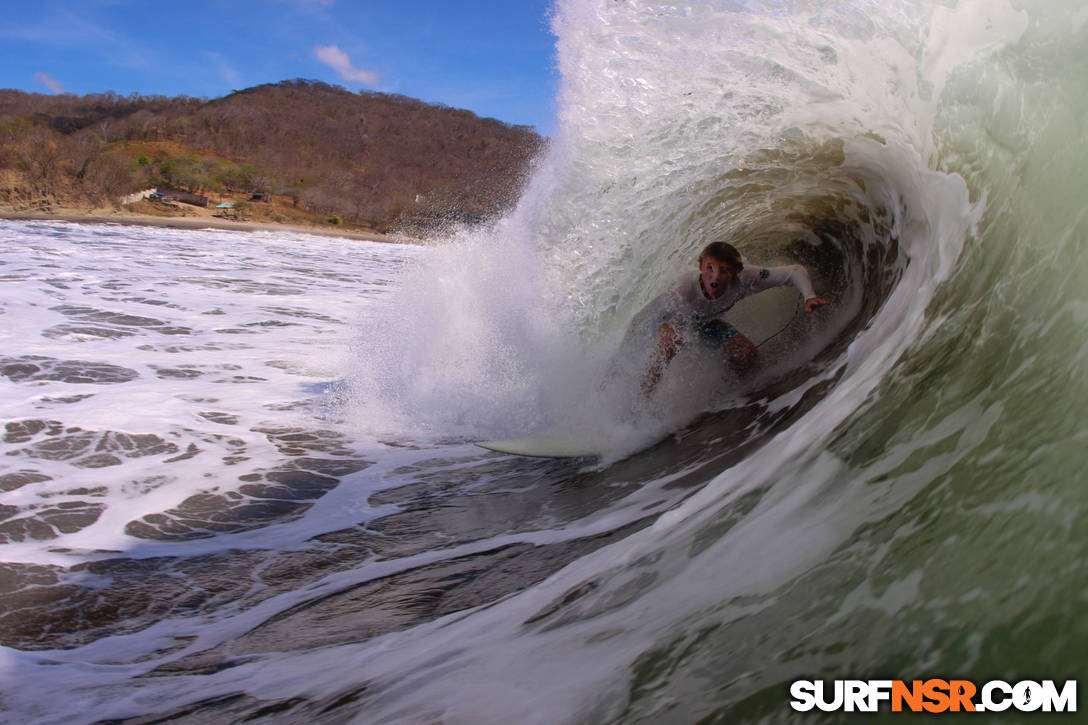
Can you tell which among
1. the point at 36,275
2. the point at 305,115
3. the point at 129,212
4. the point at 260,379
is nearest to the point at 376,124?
the point at 305,115

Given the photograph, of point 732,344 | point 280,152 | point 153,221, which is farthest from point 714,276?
point 280,152

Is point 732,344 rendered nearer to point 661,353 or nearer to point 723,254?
point 661,353

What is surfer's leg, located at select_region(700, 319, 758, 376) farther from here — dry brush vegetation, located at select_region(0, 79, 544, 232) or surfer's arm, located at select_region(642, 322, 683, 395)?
dry brush vegetation, located at select_region(0, 79, 544, 232)

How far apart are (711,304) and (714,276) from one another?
218 millimetres

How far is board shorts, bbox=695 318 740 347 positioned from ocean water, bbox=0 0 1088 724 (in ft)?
0.64

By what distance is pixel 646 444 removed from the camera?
4516mm

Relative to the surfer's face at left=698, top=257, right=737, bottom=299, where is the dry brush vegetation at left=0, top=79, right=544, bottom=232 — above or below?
above

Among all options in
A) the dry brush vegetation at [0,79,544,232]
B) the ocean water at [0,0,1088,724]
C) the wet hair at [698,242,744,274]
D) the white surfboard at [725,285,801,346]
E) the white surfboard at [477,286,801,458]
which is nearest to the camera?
the ocean water at [0,0,1088,724]

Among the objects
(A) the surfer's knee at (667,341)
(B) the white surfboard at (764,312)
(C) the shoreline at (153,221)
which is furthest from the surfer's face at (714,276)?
(C) the shoreline at (153,221)

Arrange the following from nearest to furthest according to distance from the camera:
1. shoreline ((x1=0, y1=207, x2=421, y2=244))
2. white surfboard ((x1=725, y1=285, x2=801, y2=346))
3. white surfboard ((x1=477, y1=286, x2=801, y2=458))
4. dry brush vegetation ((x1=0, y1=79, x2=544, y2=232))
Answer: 1. white surfboard ((x1=477, y1=286, x2=801, y2=458))
2. white surfboard ((x1=725, y1=285, x2=801, y2=346))
3. shoreline ((x1=0, y1=207, x2=421, y2=244))
4. dry brush vegetation ((x1=0, y1=79, x2=544, y2=232))

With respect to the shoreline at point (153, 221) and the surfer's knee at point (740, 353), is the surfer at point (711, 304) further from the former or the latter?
the shoreline at point (153, 221)

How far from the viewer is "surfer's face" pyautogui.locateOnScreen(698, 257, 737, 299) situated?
433cm

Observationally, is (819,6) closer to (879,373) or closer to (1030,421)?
(879,373)

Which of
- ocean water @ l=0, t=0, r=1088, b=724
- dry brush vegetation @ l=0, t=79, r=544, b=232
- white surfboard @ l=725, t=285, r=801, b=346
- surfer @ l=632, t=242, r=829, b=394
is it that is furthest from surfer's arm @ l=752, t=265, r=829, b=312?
dry brush vegetation @ l=0, t=79, r=544, b=232
